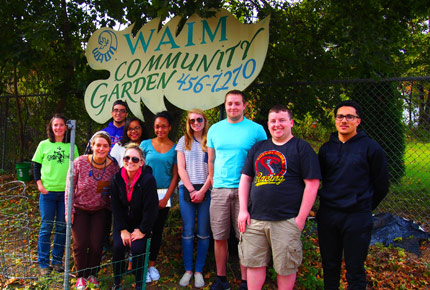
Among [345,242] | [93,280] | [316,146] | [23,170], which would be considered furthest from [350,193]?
[23,170]

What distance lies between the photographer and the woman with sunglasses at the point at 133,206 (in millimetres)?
3031

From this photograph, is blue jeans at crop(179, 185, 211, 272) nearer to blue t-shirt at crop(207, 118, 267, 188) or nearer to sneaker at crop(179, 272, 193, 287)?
sneaker at crop(179, 272, 193, 287)

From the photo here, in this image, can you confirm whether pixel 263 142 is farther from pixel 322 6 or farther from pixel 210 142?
pixel 322 6

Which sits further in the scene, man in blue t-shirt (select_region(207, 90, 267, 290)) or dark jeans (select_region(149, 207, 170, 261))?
dark jeans (select_region(149, 207, 170, 261))

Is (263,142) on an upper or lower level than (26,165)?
upper

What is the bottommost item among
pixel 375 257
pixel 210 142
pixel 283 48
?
pixel 375 257

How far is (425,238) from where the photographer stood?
4.51 m

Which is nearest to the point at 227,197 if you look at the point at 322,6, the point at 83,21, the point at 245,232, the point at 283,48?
the point at 245,232

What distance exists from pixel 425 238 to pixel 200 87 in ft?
11.3

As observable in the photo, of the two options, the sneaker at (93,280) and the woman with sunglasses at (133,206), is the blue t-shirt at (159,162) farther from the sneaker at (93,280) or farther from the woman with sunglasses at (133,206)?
the sneaker at (93,280)

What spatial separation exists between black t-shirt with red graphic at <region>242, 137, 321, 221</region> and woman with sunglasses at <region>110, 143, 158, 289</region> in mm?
929

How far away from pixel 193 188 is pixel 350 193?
4.58ft

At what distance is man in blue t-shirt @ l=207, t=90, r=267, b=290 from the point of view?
3.03 meters

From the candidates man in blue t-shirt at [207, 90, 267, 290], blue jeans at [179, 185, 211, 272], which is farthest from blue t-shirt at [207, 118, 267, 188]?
blue jeans at [179, 185, 211, 272]
